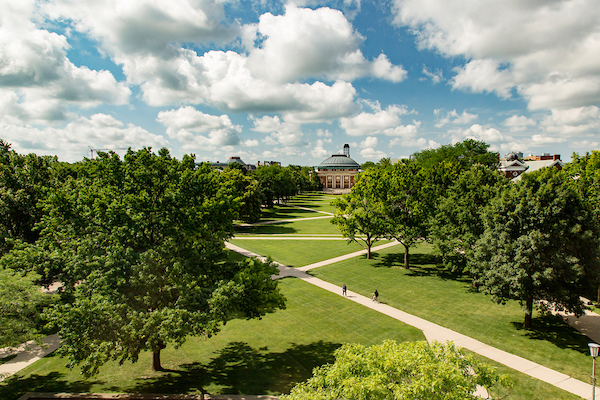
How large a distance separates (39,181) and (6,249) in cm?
527

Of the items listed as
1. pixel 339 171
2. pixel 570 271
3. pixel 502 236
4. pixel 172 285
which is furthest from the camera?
pixel 339 171

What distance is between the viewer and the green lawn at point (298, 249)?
37.3 m

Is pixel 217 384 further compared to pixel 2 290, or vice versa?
pixel 217 384

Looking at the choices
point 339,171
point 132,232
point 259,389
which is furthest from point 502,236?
point 339,171

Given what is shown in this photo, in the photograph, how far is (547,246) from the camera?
18.1 m

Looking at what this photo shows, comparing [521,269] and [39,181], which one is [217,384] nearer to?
[521,269]

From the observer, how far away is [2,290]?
1255 cm

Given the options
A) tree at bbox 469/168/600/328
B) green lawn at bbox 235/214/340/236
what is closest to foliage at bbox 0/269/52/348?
tree at bbox 469/168/600/328

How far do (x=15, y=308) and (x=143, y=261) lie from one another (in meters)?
5.53

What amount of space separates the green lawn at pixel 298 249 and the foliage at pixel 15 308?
23757mm

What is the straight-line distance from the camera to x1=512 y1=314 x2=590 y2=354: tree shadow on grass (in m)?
18.2

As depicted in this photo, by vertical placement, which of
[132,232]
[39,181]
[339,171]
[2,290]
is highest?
[339,171]

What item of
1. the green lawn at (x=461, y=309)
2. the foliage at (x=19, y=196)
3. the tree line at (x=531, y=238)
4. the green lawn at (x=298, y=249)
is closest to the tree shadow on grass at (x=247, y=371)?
the green lawn at (x=461, y=309)

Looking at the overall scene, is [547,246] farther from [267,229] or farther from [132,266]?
[267,229]
